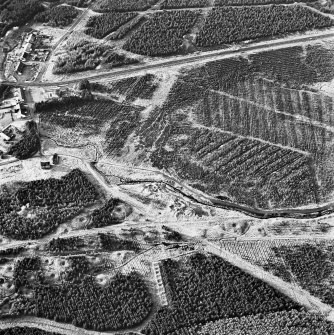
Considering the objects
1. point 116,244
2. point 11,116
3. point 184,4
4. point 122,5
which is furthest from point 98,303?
point 184,4

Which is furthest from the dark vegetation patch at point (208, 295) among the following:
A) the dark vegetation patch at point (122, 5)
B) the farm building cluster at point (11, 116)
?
the dark vegetation patch at point (122, 5)

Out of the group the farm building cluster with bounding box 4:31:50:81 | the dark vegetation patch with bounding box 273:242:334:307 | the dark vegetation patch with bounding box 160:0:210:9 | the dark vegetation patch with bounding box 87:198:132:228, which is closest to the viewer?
the dark vegetation patch with bounding box 273:242:334:307

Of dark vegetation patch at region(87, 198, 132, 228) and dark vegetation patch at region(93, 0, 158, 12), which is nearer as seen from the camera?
dark vegetation patch at region(87, 198, 132, 228)

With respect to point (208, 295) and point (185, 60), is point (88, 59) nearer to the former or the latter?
point (185, 60)

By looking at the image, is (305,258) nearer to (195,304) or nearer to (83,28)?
(195,304)

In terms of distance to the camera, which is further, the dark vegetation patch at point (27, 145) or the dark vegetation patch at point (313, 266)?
the dark vegetation patch at point (27, 145)

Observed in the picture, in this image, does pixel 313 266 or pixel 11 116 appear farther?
pixel 11 116

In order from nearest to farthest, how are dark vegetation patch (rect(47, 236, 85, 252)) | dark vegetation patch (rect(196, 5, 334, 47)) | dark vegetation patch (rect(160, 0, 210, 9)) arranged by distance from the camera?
dark vegetation patch (rect(47, 236, 85, 252)) → dark vegetation patch (rect(196, 5, 334, 47)) → dark vegetation patch (rect(160, 0, 210, 9))

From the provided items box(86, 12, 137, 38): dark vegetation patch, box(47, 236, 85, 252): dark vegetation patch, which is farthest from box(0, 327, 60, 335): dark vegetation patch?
box(86, 12, 137, 38): dark vegetation patch

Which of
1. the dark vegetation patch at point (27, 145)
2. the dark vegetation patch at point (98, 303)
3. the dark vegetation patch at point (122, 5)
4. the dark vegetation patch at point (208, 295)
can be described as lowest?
the dark vegetation patch at point (208, 295)

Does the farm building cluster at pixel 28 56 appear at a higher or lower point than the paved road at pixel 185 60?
higher

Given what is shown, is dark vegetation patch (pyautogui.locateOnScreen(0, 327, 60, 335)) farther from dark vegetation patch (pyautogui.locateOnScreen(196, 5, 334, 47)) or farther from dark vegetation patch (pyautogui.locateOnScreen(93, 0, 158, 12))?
dark vegetation patch (pyautogui.locateOnScreen(93, 0, 158, 12))

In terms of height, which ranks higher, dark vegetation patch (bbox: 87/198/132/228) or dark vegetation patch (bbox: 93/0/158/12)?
dark vegetation patch (bbox: 93/0/158/12)

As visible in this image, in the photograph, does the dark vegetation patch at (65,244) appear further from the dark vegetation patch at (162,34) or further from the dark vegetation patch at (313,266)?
the dark vegetation patch at (162,34)
